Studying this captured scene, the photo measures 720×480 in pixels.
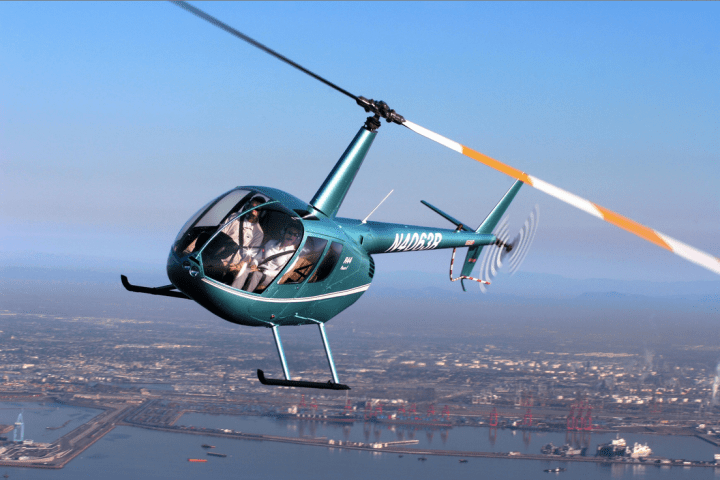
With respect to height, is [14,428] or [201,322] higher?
[201,322]

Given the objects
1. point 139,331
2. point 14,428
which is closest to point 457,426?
point 14,428

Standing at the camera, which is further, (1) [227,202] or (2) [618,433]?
(2) [618,433]

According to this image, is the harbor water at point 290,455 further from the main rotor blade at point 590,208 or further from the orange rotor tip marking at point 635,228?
the orange rotor tip marking at point 635,228

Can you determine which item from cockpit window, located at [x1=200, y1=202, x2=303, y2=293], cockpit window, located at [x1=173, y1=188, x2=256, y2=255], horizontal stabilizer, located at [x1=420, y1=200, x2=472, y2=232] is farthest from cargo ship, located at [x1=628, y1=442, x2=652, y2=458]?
cockpit window, located at [x1=173, y1=188, x2=256, y2=255]

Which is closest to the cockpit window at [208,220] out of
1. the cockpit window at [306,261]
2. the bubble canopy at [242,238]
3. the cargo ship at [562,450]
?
the bubble canopy at [242,238]

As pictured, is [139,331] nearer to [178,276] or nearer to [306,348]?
[306,348]

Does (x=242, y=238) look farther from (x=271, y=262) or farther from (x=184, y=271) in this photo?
(x=184, y=271)

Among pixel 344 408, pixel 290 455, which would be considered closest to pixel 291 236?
pixel 290 455

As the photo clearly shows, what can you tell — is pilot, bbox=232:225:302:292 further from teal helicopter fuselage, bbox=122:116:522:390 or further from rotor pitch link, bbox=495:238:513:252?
rotor pitch link, bbox=495:238:513:252
